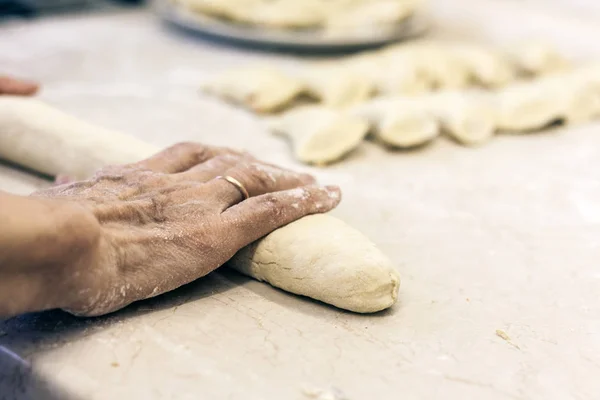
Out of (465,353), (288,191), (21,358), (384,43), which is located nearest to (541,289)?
(465,353)

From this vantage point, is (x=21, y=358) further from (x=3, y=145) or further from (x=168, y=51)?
(x=168, y=51)

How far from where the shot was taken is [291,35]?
3627 mm

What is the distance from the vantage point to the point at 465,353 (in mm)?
1280

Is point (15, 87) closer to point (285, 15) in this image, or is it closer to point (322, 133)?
point (322, 133)

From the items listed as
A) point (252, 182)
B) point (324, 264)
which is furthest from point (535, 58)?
point (324, 264)

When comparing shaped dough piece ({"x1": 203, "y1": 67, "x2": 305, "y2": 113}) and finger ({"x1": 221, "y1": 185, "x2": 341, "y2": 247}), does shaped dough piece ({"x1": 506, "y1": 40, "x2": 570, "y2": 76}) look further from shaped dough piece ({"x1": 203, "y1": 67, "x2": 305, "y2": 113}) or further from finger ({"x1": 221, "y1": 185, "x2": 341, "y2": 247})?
finger ({"x1": 221, "y1": 185, "x2": 341, "y2": 247})

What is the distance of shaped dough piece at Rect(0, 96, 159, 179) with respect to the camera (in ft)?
6.22

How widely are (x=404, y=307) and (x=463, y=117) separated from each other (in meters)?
1.32

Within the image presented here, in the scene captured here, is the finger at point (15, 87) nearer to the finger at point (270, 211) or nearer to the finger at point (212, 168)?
the finger at point (212, 168)

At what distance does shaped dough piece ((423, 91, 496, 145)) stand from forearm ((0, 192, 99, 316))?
177cm

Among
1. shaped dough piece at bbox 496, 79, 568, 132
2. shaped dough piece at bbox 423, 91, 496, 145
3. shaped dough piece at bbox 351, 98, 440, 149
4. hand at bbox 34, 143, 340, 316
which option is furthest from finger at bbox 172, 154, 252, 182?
shaped dough piece at bbox 496, 79, 568, 132

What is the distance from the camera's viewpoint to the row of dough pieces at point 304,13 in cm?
359

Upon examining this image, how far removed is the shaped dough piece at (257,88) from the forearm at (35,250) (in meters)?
1.63

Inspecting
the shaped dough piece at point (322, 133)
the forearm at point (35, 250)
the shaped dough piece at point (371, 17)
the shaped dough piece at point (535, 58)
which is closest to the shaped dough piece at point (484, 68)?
the shaped dough piece at point (535, 58)
